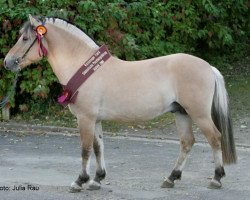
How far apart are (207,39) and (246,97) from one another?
7.23 ft

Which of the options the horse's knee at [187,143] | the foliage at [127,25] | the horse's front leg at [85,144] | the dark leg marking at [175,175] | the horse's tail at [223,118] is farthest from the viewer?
the foliage at [127,25]

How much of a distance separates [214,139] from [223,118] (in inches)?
12.5

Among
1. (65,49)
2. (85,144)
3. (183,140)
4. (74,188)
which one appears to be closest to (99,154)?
(85,144)

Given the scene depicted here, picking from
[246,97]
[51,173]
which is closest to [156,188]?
[51,173]

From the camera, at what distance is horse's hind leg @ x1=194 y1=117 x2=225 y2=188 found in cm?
636

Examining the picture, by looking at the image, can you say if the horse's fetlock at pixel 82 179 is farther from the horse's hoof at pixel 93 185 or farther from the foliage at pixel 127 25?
the foliage at pixel 127 25

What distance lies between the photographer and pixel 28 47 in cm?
650

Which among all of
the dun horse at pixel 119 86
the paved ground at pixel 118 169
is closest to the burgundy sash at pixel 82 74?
the dun horse at pixel 119 86

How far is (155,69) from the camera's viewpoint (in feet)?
21.1

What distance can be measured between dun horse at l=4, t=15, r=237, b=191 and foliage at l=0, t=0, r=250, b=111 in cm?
332

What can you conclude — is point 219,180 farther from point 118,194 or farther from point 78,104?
point 78,104

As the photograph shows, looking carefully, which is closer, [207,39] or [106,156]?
[106,156]

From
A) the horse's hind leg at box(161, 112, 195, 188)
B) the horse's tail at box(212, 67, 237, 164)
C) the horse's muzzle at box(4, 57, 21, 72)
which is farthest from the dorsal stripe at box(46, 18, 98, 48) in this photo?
the horse's tail at box(212, 67, 237, 164)

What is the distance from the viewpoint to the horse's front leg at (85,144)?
20.7 feet
